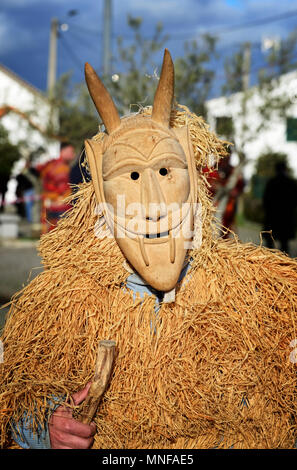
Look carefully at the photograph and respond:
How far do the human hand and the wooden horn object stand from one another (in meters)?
0.05

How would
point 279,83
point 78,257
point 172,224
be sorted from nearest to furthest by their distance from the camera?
1. point 172,224
2. point 78,257
3. point 279,83

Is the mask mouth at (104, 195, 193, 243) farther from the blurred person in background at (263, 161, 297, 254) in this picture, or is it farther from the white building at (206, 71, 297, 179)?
the white building at (206, 71, 297, 179)

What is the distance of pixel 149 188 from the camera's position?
1.33 m

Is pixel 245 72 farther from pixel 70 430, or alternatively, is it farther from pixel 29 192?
pixel 29 192

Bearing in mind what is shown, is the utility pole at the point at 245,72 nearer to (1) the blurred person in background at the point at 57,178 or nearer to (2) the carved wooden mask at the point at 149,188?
(1) the blurred person in background at the point at 57,178

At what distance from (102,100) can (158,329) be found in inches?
27.0

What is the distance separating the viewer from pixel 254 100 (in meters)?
7.64

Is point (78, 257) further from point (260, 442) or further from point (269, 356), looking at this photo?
point (260, 442)

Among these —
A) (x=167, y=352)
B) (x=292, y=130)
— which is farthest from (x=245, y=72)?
(x=167, y=352)

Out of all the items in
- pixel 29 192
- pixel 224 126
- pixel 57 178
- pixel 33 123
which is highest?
pixel 33 123

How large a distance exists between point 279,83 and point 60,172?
3.52 meters

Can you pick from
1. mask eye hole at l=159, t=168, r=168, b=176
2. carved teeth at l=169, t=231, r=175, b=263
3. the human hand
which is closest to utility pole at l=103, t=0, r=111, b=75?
mask eye hole at l=159, t=168, r=168, b=176

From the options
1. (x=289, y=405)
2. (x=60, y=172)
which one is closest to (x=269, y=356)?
(x=289, y=405)

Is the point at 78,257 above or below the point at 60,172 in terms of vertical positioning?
below
